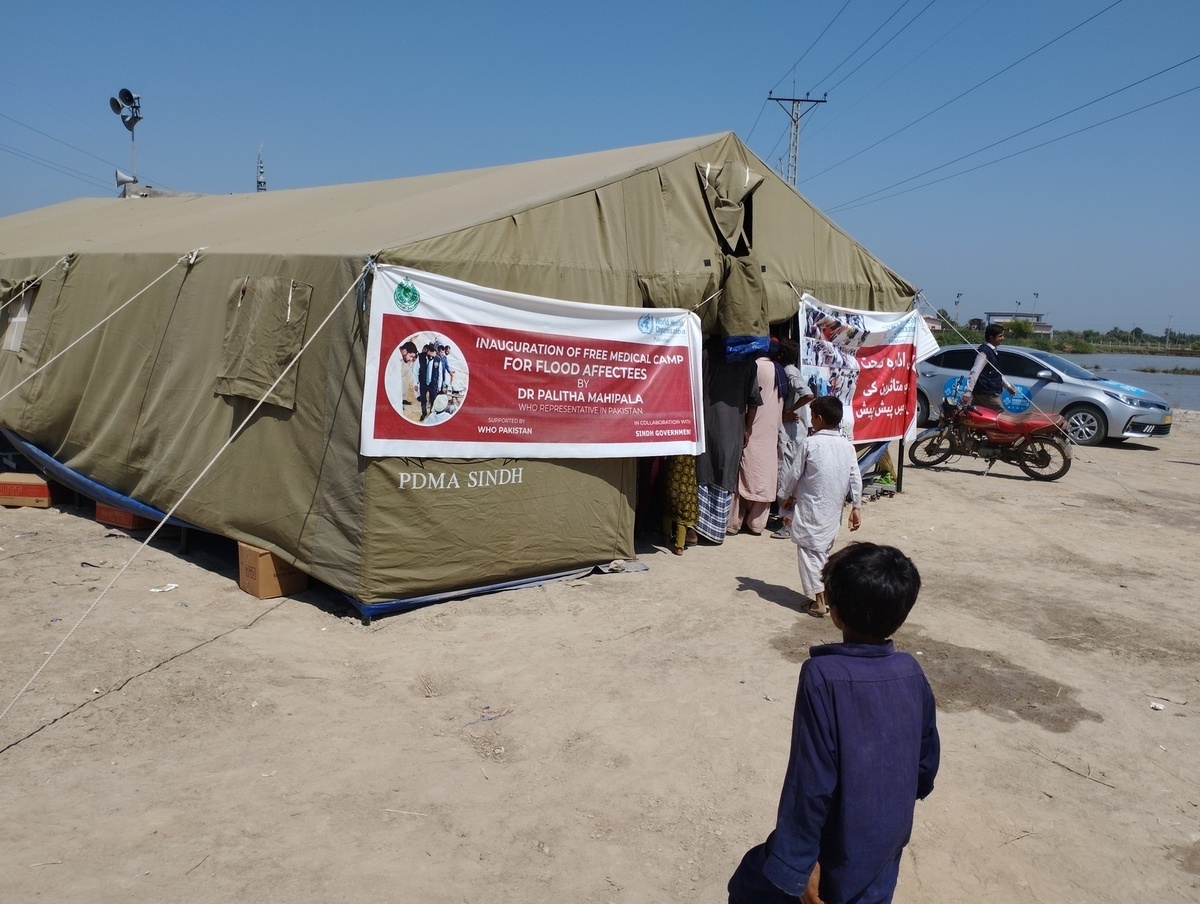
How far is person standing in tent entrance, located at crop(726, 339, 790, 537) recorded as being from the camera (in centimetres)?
780

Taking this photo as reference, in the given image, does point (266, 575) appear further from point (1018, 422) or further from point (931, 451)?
point (1018, 422)

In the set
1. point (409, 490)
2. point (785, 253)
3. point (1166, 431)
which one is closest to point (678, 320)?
point (785, 253)

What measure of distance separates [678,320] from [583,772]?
12.2 ft

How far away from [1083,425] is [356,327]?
42.4ft

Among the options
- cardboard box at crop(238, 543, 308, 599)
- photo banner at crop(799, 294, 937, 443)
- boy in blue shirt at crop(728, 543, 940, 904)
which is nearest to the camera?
boy in blue shirt at crop(728, 543, 940, 904)

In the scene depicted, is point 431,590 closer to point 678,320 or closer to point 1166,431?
point 678,320

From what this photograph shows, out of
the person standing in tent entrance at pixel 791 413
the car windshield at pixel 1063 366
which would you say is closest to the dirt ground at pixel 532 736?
the person standing in tent entrance at pixel 791 413

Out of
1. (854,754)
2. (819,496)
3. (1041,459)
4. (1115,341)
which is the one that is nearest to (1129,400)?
(1041,459)

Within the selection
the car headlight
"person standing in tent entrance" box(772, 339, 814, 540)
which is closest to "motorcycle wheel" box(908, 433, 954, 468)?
the car headlight

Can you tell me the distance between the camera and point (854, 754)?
1.92 m

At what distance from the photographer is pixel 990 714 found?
4594mm

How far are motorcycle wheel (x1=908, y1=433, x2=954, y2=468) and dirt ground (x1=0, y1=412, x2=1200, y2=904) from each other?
16.8ft

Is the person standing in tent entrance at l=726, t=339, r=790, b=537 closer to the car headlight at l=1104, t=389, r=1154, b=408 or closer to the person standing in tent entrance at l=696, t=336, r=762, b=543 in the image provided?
the person standing in tent entrance at l=696, t=336, r=762, b=543

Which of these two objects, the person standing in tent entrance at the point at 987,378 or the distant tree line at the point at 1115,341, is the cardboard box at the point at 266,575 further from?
the distant tree line at the point at 1115,341
